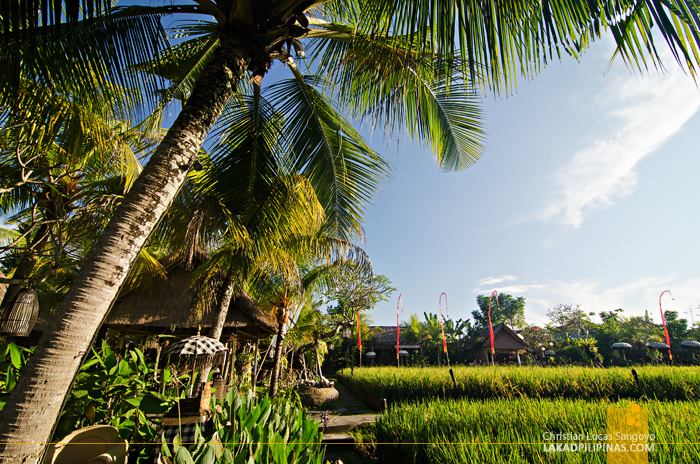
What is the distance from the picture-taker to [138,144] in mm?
5051

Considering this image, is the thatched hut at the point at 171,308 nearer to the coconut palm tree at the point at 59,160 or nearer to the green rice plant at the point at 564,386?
the coconut palm tree at the point at 59,160

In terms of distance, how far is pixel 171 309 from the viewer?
706 cm

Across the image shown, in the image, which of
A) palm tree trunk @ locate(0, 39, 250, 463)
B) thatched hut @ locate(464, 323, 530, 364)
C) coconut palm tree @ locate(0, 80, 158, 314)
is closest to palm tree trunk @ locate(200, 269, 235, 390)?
coconut palm tree @ locate(0, 80, 158, 314)

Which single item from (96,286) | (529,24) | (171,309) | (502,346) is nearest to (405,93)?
(529,24)

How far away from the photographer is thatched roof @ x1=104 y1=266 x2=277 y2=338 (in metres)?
6.86

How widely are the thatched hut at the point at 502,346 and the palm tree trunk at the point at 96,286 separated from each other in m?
24.6

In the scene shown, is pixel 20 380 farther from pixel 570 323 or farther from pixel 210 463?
pixel 570 323

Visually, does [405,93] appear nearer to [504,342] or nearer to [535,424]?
[535,424]

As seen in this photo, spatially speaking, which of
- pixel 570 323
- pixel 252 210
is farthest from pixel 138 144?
pixel 570 323

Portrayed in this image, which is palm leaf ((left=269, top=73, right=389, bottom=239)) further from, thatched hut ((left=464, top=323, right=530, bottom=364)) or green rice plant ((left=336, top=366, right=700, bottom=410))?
thatched hut ((left=464, top=323, right=530, bottom=364))

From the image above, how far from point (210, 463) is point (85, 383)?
1.09 meters

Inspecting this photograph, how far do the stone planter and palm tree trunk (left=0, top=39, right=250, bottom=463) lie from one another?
388 inches

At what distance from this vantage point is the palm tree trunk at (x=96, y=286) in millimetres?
1197

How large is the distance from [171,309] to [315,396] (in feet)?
18.6
